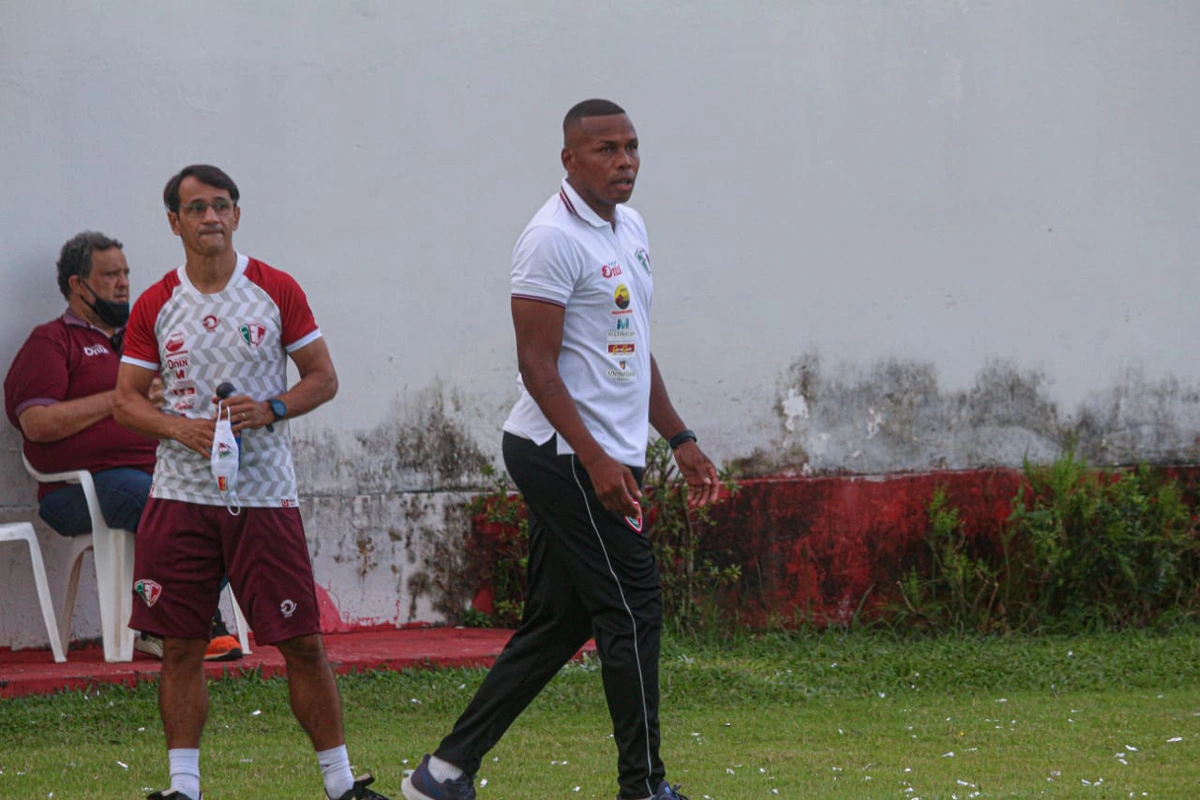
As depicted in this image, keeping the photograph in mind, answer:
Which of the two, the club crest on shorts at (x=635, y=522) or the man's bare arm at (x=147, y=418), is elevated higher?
the man's bare arm at (x=147, y=418)

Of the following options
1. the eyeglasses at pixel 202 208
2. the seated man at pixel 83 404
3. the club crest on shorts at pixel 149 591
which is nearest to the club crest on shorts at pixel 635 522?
the club crest on shorts at pixel 149 591

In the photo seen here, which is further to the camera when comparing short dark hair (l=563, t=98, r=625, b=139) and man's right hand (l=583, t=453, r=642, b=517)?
short dark hair (l=563, t=98, r=625, b=139)

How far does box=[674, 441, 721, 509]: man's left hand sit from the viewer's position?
4.29m

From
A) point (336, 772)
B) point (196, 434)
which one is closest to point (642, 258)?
point (196, 434)

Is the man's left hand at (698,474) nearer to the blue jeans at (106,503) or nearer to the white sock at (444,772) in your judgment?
the white sock at (444,772)

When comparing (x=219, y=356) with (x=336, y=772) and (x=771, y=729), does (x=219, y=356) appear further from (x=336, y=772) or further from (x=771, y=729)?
(x=771, y=729)

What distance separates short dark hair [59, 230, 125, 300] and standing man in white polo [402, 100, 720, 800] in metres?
3.03

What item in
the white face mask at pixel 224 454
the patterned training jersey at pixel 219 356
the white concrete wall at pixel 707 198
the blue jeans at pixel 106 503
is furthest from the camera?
the white concrete wall at pixel 707 198

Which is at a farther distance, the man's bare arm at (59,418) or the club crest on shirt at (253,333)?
the man's bare arm at (59,418)

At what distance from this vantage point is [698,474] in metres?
4.30

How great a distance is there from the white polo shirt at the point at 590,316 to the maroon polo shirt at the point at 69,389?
2.81 m

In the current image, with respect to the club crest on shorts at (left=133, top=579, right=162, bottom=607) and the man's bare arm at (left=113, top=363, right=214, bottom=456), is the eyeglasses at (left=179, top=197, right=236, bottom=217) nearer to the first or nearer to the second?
the man's bare arm at (left=113, top=363, right=214, bottom=456)

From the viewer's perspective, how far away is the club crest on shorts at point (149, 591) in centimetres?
421

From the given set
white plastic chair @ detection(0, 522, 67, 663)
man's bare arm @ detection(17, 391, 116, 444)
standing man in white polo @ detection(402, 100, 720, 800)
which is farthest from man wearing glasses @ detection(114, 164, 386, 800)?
white plastic chair @ detection(0, 522, 67, 663)
